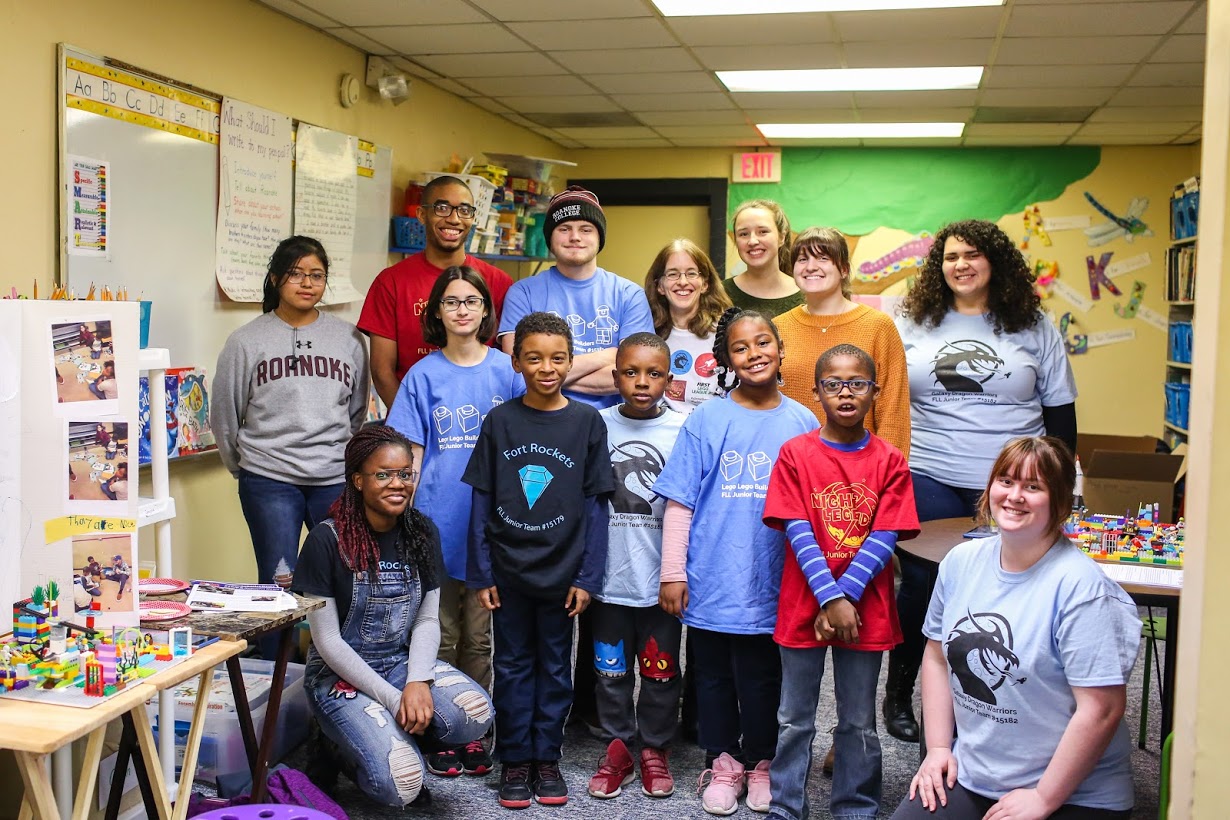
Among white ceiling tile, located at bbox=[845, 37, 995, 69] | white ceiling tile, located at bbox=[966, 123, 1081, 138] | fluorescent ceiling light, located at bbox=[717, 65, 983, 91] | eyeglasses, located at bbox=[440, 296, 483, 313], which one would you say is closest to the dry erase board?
eyeglasses, located at bbox=[440, 296, 483, 313]

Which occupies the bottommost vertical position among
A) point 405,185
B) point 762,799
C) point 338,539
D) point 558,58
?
point 762,799

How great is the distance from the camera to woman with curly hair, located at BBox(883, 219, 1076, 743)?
278 centimetres

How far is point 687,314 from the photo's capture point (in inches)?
118

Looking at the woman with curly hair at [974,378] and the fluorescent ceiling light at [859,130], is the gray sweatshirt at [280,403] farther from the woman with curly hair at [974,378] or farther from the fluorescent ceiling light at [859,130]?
the fluorescent ceiling light at [859,130]

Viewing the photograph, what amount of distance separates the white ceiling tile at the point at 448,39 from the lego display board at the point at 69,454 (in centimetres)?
238

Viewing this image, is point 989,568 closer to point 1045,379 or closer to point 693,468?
point 693,468

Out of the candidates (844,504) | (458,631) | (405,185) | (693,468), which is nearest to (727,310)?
(693,468)

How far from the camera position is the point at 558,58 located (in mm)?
4422

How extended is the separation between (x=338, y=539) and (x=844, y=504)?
1107mm

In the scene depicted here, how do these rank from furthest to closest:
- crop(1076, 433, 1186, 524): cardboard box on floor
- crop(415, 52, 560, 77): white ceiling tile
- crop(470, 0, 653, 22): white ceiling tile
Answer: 1. crop(415, 52, 560, 77): white ceiling tile
2. crop(1076, 433, 1186, 524): cardboard box on floor
3. crop(470, 0, 653, 22): white ceiling tile

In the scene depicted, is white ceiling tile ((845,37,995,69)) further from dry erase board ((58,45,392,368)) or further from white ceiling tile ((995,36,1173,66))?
dry erase board ((58,45,392,368))

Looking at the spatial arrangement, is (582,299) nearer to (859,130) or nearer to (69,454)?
(69,454)

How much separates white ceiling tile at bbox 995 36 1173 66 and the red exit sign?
246 centimetres

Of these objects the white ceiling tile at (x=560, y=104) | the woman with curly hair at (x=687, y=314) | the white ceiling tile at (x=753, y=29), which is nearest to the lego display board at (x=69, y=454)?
the woman with curly hair at (x=687, y=314)
